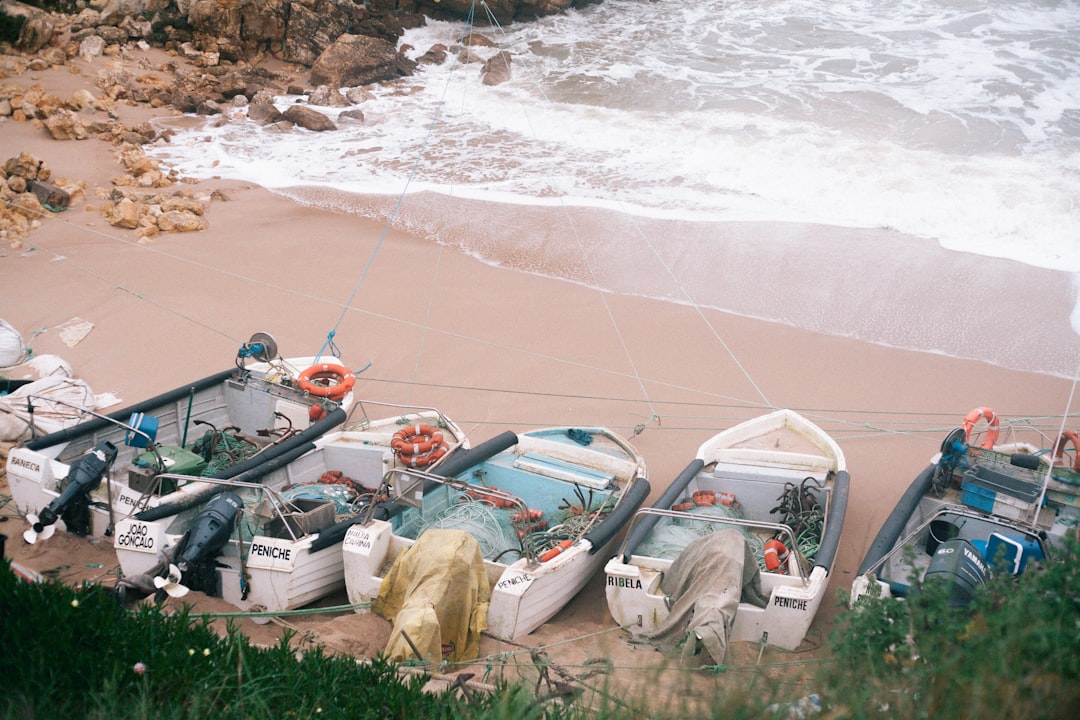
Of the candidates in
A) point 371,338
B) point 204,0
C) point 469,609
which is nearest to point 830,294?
point 371,338

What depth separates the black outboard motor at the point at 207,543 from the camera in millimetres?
6750

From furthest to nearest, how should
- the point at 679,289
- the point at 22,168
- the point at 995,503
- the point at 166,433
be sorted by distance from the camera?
the point at 22,168 < the point at 679,289 < the point at 166,433 < the point at 995,503

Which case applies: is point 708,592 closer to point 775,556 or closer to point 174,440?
point 775,556

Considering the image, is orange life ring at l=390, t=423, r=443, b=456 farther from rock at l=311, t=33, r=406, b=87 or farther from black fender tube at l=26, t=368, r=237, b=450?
rock at l=311, t=33, r=406, b=87

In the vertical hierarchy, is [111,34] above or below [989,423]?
above

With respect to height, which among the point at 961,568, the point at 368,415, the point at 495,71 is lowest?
the point at 368,415

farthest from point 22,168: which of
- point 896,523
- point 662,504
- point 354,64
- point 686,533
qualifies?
point 896,523

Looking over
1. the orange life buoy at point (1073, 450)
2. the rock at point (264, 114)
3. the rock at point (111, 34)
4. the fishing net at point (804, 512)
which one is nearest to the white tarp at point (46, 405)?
the fishing net at point (804, 512)

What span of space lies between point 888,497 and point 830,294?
4203 mm

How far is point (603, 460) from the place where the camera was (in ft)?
28.1

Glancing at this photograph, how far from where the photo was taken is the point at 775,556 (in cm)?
700

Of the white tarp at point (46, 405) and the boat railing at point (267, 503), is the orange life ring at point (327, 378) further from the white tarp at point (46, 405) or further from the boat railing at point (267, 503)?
the white tarp at point (46, 405)

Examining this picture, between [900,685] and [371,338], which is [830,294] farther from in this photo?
[900,685]

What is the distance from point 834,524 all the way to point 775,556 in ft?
1.95
